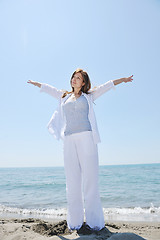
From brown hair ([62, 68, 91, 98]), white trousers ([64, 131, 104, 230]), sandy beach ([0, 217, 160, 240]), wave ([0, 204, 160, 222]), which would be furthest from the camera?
wave ([0, 204, 160, 222])

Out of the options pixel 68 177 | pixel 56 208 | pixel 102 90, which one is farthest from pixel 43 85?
pixel 56 208

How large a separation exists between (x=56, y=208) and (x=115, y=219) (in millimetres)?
2168

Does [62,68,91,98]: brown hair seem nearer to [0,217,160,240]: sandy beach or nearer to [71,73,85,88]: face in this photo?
[71,73,85,88]: face

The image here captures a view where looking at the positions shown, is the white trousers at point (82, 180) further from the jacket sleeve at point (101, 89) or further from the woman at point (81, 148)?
the jacket sleeve at point (101, 89)

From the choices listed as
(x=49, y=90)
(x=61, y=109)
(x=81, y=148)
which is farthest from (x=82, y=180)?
(x=49, y=90)

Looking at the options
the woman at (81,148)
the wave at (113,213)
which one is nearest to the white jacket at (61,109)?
the woman at (81,148)

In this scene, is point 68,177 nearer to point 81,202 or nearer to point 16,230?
point 81,202

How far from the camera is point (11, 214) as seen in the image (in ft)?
17.5

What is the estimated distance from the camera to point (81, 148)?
301 cm

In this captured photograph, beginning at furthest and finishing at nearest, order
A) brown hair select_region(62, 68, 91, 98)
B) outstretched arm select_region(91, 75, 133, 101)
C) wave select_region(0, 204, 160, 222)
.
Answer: wave select_region(0, 204, 160, 222)
brown hair select_region(62, 68, 91, 98)
outstretched arm select_region(91, 75, 133, 101)

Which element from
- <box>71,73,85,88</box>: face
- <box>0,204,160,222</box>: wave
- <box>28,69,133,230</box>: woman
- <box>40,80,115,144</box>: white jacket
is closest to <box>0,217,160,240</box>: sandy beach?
<box>28,69,133,230</box>: woman

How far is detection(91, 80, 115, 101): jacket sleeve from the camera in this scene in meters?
3.17

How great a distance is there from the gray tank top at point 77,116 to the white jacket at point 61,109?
8 centimetres

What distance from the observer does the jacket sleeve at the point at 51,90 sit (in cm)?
335
